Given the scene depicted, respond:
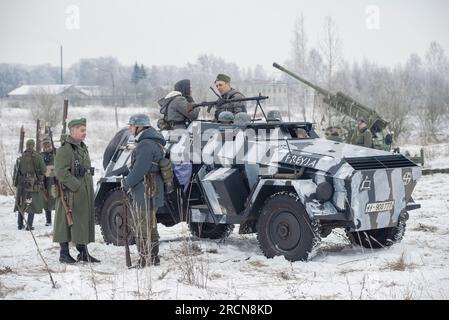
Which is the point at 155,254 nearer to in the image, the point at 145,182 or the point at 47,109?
the point at 145,182

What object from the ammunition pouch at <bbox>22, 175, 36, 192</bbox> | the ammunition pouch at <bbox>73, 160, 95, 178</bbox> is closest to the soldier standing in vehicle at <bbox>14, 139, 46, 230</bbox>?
the ammunition pouch at <bbox>22, 175, 36, 192</bbox>

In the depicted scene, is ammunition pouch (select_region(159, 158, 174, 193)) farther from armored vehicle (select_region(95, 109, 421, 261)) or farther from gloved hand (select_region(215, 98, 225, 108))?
gloved hand (select_region(215, 98, 225, 108))

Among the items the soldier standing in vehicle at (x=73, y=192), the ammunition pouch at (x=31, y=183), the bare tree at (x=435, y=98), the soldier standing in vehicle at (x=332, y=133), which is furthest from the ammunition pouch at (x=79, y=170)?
the bare tree at (x=435, y=98)

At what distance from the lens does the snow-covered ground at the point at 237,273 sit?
6.64 metres

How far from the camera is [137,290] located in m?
6.73

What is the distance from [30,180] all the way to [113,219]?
3.18 m

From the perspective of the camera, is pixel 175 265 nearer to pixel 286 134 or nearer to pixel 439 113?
pixel 286 134

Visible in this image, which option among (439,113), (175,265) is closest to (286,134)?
(175,265)

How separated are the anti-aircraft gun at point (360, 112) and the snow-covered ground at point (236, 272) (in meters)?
6.42

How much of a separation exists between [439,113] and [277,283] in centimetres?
3192

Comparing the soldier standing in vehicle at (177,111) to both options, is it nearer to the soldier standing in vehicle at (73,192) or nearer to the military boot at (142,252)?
the soldier standing in vehicle at (73,192)

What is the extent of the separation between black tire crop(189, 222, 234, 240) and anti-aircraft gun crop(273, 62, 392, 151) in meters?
7.16

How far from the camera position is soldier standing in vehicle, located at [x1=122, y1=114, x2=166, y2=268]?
26.5ft
